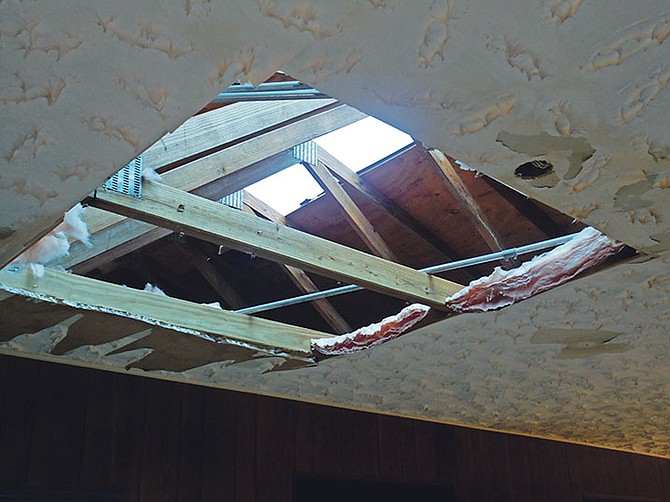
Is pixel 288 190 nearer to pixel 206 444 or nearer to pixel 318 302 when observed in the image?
pixel 318 302

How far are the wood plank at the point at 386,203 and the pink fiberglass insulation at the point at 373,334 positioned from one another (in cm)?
114

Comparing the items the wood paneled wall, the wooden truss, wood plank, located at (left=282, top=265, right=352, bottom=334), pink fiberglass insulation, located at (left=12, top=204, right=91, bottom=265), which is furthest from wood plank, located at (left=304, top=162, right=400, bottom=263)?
pink fiberglass insulation, located at (left=12, top=204, right=91, bottom=265)

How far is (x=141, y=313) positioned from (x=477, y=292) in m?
1.24

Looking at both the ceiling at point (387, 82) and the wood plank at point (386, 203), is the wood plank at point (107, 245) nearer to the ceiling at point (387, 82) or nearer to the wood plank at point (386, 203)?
the ceiling at point (387, 82)

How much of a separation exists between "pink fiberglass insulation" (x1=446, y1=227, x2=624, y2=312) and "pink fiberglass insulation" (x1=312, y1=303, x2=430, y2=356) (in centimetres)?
20

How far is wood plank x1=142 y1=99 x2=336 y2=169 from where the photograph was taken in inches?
88.4

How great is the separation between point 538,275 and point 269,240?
3.07 feet

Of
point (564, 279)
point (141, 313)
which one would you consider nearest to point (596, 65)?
point (564, 279)

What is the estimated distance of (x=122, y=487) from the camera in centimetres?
301

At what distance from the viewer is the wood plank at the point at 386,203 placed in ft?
12.7

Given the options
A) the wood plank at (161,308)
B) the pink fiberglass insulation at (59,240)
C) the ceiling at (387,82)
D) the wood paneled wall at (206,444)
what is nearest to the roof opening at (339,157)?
the wood plank at (161,308)

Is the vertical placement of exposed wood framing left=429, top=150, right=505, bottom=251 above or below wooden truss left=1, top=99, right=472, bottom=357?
above

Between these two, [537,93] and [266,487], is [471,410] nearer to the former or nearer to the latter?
[266,487]

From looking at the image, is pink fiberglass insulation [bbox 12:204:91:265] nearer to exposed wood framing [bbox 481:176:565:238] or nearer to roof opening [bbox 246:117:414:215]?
roof opening [bbox 246:117:414:215]
